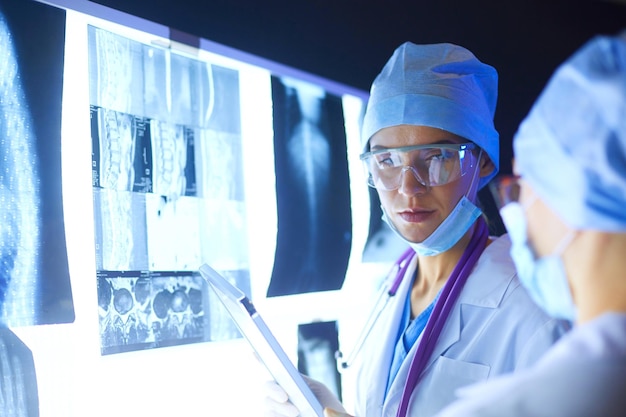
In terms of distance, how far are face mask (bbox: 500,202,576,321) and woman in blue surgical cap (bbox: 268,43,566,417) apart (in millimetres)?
446

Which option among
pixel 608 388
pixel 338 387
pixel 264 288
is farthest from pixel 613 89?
pixel 338 387

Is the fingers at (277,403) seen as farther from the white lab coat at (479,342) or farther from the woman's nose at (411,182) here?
the woman's nose at (411,182)

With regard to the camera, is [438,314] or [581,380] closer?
[581,380]

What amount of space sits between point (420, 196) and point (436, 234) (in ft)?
0.32

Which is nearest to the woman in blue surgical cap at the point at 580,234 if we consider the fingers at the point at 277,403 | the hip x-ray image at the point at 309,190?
the fingers at the point at 277,403

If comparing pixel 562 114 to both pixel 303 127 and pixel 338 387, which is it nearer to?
pixel 303 127

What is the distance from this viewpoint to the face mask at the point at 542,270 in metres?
0.76

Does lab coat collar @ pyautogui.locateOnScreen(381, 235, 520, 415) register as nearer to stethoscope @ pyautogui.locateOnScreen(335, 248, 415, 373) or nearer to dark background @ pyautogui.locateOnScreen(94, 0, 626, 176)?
stethoscope @ pyautogui.locateOnScreen(335, 248, 415, 373)

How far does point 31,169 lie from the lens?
46.6 inches

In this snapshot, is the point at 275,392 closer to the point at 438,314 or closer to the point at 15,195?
the point at 438,314

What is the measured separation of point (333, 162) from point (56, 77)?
3.09 feet

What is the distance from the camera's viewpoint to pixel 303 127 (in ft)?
6.11

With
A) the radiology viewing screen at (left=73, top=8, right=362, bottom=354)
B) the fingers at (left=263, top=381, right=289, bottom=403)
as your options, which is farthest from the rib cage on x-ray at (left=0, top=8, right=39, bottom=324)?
the fingers at (left=263, top=381, right=289, bottom=403)

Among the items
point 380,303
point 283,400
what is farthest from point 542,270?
point 380,303
